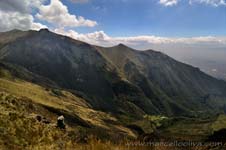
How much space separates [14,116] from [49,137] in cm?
340

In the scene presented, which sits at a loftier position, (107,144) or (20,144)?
(107,144)

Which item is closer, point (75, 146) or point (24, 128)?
point (75, 146)

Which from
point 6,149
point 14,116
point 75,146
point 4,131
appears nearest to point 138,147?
point 75,146

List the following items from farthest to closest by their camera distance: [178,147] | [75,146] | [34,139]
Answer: [34,139] → [178,147] → [75,146]

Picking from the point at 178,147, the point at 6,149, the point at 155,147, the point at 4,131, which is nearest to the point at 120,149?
the point at 155,147

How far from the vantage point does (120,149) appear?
7918 mm

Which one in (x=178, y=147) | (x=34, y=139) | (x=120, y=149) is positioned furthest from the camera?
(x=34, y=139)

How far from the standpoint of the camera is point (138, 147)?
27.1ft

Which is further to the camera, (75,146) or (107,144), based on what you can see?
(75,146)

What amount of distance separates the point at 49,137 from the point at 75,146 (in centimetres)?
239

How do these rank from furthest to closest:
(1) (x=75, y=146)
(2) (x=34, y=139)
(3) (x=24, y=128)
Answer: (3) (x=24, y=128)
(2) (x=34, y=139)
(1) (x=75, y=146)

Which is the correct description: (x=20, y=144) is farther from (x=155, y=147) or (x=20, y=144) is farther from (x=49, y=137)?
(x=155, y=147)

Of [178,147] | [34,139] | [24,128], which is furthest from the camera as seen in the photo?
[24,128]

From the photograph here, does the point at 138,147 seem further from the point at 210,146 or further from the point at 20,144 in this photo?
the point at 20,144
